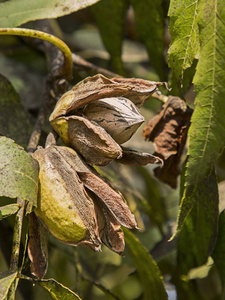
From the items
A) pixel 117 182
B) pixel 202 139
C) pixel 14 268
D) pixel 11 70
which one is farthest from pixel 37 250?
pixel 11 70

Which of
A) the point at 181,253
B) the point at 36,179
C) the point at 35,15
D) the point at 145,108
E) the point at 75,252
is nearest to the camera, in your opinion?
the point at 36,179

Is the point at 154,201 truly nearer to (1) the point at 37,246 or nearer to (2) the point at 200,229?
(2) the point at 200,229

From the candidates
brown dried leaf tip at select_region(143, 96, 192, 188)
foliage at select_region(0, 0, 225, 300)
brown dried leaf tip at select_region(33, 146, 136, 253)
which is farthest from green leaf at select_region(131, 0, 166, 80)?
brown dried leaf tip at select_region(33, 146, 136, 253)

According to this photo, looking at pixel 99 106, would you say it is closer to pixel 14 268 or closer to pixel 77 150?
pixel 77 150

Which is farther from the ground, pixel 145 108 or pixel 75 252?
pixel 145 108

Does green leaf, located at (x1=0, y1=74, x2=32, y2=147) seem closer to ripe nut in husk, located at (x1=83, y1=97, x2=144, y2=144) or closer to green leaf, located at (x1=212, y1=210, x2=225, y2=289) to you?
ripe nut in husk, located at (x1=83, y1=97, x2=144, y2=144)
